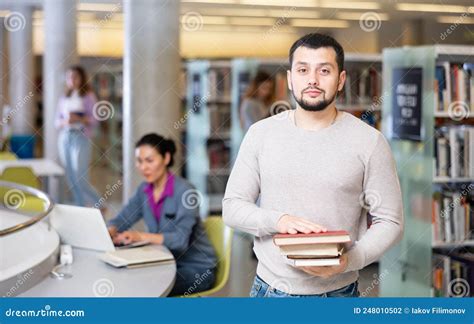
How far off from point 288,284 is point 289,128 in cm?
50

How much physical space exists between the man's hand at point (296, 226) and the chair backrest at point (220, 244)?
1.42m

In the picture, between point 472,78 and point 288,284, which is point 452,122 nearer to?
point 472,78

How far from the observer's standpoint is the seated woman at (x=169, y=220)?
377 centimetres

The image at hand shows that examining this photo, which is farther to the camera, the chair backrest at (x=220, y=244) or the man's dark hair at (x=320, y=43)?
the chair backrest at (x=220, y=244)

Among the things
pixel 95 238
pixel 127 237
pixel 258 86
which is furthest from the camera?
pixel 258 86

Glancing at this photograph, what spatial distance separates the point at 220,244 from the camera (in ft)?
12.8

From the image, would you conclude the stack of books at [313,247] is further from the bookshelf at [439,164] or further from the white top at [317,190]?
the bookshelf at [439,164]
